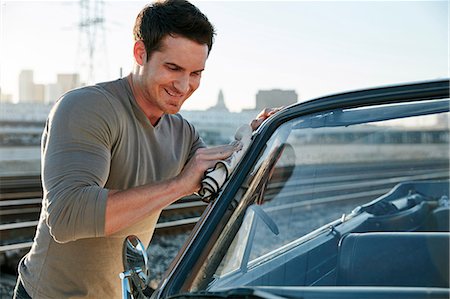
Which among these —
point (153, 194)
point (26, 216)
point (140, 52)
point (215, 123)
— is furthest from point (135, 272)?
point (215, 123)

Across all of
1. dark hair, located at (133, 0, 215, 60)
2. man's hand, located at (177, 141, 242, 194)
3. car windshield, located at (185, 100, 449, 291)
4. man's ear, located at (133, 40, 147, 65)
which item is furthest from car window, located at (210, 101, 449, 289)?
man's ear, located at (133, 40, 147, 65)

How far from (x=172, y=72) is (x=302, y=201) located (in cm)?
70

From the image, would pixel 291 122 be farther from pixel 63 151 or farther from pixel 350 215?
pixel 63 151

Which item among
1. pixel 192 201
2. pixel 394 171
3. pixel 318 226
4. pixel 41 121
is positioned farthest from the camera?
pixel 41 121

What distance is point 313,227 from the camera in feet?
7.96

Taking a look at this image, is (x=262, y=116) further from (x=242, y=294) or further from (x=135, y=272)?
(x=242, y=294)

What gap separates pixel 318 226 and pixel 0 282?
17.8 ft

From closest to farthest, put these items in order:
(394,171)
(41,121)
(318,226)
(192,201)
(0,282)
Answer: (318,226), (394,171), (0,282), (192,201), (41,121)

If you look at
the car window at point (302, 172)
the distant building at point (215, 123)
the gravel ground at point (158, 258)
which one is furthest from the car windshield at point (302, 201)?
the distant building at point (215, 123)

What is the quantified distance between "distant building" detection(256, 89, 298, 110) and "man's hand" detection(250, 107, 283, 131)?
115mm

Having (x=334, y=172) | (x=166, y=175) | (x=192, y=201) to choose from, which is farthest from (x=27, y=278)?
(x=192, y=201)

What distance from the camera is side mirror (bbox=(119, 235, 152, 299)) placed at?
1977mm

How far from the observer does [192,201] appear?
47.5 feet

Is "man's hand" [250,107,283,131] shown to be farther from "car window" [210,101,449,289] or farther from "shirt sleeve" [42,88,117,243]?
"shirt sleeve" [42,88,117,243]
